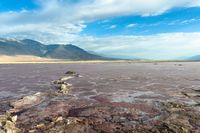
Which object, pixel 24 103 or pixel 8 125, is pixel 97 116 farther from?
pixel 24 103

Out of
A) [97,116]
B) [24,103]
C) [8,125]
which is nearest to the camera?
[8,125]

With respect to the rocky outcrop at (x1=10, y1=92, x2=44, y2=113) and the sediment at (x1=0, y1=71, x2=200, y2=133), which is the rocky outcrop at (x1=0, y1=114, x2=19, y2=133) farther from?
the rocky outcrop at (x1=10, y1=92, x2=44, y2=113)

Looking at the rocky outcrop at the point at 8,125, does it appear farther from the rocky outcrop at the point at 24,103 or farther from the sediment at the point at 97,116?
the rocky outcrop at the point at 24,103

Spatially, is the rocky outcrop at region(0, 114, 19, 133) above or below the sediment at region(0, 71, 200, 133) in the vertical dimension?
above

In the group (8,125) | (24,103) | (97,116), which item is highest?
(8,125)

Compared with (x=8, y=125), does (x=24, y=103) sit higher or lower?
lower

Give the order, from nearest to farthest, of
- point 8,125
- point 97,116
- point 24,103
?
1. point 8,125
2. point 97,116
3. point 24,103

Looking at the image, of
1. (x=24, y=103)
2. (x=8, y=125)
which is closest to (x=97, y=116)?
(x=8, y=125)

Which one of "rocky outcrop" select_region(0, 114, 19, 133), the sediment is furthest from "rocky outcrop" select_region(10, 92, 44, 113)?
"rocky outcrop" select_region(0, 114, 19, 133)

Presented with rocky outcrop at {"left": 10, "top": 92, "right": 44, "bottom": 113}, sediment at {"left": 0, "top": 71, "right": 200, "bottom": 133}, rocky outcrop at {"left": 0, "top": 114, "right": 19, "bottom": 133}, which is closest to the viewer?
rocky outcrop at {"left": 0, "top": 114, "right": 19, "bottom": 133}

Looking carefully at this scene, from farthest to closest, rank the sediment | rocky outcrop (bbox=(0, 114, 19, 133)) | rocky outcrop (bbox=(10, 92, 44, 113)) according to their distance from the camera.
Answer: rocky outcrop (bbox=(10, 92, 44, 113)), the sediment, rocky outcrop (bbox=(0, 114, 19, 133))

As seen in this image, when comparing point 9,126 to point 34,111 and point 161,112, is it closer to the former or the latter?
point 34,111

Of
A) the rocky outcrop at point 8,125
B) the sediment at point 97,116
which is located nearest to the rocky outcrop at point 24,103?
the sediment at point 97,116

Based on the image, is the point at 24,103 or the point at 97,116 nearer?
the point at 97,116
